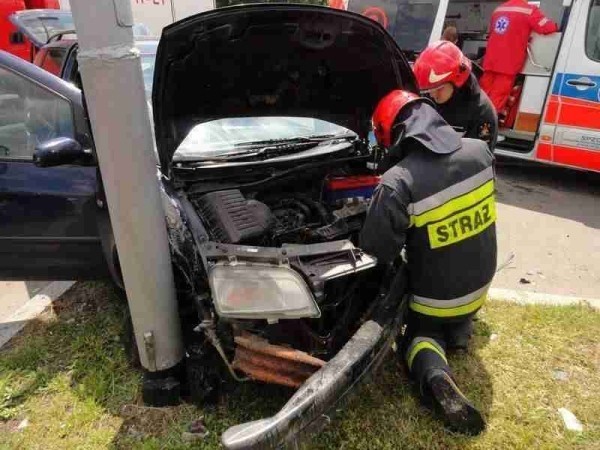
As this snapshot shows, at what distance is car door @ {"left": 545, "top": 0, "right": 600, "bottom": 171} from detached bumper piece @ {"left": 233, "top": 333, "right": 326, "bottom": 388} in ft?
14.1

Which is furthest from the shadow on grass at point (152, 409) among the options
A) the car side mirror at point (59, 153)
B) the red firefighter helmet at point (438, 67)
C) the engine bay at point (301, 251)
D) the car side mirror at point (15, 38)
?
the car side mirror at point (15, 38)

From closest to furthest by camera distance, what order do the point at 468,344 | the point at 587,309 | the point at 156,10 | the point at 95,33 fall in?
the point at 95,33, the point at 468,344, the point at 587,309, the point at 156,10

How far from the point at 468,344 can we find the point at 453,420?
2.35ft

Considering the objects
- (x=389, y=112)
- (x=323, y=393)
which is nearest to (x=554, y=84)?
(x=389, y=112)

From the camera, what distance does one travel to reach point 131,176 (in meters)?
1.71

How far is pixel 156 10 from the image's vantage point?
1030cm

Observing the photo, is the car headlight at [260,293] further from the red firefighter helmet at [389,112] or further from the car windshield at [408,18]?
the car windshield at [408,18]

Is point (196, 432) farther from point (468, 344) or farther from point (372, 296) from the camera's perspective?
point (468, 344)

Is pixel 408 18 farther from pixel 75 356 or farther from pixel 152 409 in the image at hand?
pixel 152 409

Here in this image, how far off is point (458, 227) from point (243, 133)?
137cm

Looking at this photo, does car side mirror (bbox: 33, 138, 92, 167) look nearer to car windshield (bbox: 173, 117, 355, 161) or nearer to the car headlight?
car windshield (bbox: 173, 117, 355, 161)

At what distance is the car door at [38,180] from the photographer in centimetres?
246

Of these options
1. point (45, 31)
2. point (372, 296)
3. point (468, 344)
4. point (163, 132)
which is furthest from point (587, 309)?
point (45, 31)

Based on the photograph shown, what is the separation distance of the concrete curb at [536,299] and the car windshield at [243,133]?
1.45m
